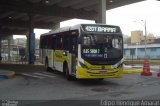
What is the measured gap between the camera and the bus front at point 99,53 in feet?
55.9

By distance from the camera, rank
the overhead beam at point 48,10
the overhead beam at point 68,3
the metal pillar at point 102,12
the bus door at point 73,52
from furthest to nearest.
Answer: the overhead beam at point 68,3 < the overhead beam at point 48,10 < the metal pillar at point 102,12 < the bus door at point 73,52

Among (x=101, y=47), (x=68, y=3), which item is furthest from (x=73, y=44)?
(x=68, y=3)

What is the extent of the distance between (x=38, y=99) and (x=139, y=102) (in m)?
3.90

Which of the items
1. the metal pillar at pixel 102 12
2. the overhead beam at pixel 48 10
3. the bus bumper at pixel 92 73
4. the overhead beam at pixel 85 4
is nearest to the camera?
the bus bumper at pixel 92 73

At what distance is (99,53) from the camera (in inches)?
678

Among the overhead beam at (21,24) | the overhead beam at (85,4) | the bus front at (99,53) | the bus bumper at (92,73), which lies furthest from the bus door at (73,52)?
the overhead beam at (21,24)

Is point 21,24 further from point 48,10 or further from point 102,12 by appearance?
point 102,12

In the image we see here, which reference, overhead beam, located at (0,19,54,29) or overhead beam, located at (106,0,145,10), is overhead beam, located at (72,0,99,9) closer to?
overhead beam, located at (106,0,145,10)

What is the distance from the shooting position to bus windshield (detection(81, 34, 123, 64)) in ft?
56.2

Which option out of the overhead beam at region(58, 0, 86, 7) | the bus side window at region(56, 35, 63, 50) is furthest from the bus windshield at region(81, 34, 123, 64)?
the overhead beam at region(58, 0, 86, 7)

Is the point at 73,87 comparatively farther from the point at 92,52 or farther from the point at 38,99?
the point at 38,99

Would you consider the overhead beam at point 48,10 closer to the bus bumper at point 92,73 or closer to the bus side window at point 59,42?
the bus side window at point 59,42

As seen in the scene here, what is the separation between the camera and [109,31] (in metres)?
17.6

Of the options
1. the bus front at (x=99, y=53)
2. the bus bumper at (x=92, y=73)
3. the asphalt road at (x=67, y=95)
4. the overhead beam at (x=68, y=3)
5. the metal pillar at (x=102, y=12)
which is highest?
the overhead beam at (x=68, y=3)
